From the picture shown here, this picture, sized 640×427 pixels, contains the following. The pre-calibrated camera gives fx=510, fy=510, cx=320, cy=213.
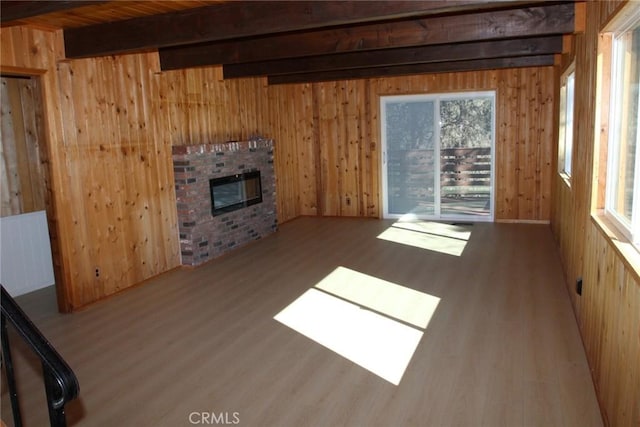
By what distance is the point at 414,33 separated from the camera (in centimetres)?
456

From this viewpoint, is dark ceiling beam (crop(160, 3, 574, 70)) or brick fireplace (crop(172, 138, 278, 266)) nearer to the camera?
dark ceiling beam (crop(160, 3, 574, 70))

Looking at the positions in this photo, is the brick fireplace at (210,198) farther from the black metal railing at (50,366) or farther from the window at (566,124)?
the black metal railing at (50,366)

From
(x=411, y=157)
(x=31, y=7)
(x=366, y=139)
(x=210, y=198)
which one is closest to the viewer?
(x=31, y=7)

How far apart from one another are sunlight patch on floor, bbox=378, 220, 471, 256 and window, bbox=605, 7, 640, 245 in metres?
3.18

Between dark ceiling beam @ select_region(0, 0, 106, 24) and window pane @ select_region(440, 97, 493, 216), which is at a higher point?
dark ceiling beam @ select_region(0, 0, 106, 24)

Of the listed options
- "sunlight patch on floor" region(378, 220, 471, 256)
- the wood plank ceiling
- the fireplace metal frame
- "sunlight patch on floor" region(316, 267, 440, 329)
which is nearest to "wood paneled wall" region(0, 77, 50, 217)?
the wood plank ceiling

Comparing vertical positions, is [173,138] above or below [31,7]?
below

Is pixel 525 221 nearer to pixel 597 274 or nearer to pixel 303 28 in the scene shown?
pixel 597 274

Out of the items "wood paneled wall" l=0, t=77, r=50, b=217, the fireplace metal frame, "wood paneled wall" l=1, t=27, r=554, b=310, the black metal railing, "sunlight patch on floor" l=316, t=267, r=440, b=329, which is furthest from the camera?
the fireplace metal frame

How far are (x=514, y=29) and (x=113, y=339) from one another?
166 inches

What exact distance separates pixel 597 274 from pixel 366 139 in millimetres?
5828

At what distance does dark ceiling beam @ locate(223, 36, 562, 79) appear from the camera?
551 cm

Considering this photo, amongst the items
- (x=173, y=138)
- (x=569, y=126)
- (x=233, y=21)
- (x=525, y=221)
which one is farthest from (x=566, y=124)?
(x=173, y=138)

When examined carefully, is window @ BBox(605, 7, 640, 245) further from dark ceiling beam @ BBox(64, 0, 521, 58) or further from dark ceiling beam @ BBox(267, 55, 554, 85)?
dark ceiling beam @ BBox(267, 55, 554, 85)
